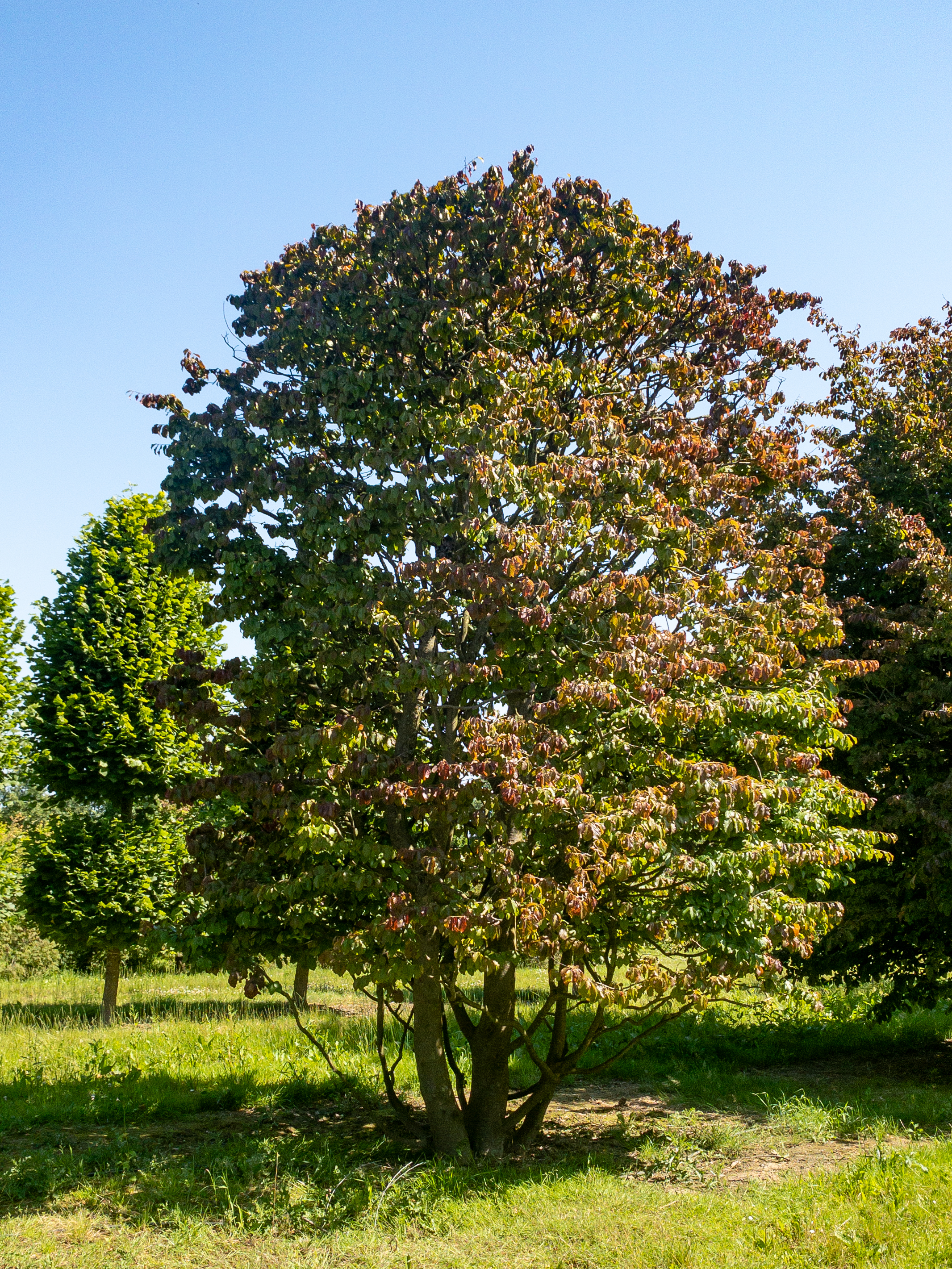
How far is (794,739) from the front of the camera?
739cm

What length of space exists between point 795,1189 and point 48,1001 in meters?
12.9

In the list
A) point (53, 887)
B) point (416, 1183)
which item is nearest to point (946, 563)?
point (416, 1183)

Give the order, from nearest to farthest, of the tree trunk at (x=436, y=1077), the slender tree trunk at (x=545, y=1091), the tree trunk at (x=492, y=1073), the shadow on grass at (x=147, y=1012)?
the tree trunk at (x=436, y=1077) → the tree trunk at (x=492, y=1073) → the slender tree trunk at (x=545, y=1091) → the shadow on grass at (x=147, y=1012)

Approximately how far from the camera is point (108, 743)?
12.5m

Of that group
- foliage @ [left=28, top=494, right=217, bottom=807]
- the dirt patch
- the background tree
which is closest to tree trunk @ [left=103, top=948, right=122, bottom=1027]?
foliage @ [left=28, top=494, right=217, bottom=807]

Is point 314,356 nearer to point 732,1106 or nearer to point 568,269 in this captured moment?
point 568,269

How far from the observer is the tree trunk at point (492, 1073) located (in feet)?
23.5

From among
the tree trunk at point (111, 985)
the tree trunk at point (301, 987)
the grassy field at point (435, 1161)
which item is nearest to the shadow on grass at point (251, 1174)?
the grassy field at point (435, 1161)

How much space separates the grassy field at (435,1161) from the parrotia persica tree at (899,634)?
164 centimetres

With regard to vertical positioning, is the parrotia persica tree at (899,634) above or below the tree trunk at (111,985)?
above

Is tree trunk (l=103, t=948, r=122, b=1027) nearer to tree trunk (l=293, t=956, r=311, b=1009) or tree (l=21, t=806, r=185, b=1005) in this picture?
tree (l=21, t=806, r=185, b=1005)

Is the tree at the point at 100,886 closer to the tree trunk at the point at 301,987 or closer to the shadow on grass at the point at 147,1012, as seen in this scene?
the shadow on grass at the point at 147,1012

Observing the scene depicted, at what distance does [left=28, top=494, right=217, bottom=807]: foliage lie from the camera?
1261 centimetres

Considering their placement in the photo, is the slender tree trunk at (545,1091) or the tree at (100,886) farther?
the tree at (100,886)
